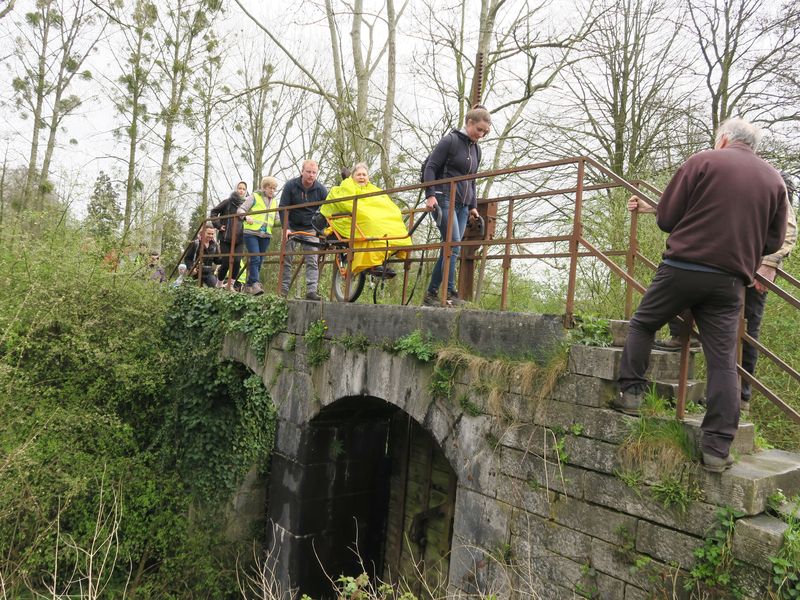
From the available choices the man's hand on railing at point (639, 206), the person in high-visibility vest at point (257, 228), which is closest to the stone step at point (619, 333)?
the man's hand on railing at point (639, 206)

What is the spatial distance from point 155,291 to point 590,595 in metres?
7.30

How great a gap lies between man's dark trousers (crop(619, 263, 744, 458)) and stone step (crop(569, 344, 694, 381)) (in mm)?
432

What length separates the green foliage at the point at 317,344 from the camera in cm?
601

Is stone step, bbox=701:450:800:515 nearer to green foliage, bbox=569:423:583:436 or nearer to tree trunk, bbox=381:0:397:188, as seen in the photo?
green foliage, bbox=569:423:583:436

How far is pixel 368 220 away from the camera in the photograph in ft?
19.7

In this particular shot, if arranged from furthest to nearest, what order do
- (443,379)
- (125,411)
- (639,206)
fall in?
(125,411), (443,379), (639,206)

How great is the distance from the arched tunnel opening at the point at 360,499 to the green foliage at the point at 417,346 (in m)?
1.56

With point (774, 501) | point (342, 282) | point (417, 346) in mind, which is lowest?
point (774, 501)

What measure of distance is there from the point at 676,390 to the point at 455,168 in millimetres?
2825

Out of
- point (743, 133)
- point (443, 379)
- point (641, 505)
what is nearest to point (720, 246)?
point (743, 133)

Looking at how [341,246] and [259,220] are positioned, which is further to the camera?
[259,220]

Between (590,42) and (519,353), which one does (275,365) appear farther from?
(590,42)

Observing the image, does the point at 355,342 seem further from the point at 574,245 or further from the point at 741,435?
the point at 741,435

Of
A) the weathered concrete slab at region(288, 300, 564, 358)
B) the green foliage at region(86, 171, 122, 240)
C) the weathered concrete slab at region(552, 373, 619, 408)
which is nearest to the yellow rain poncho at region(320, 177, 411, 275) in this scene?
the weathered concrete slab at region(288, 300, 564, 358)
